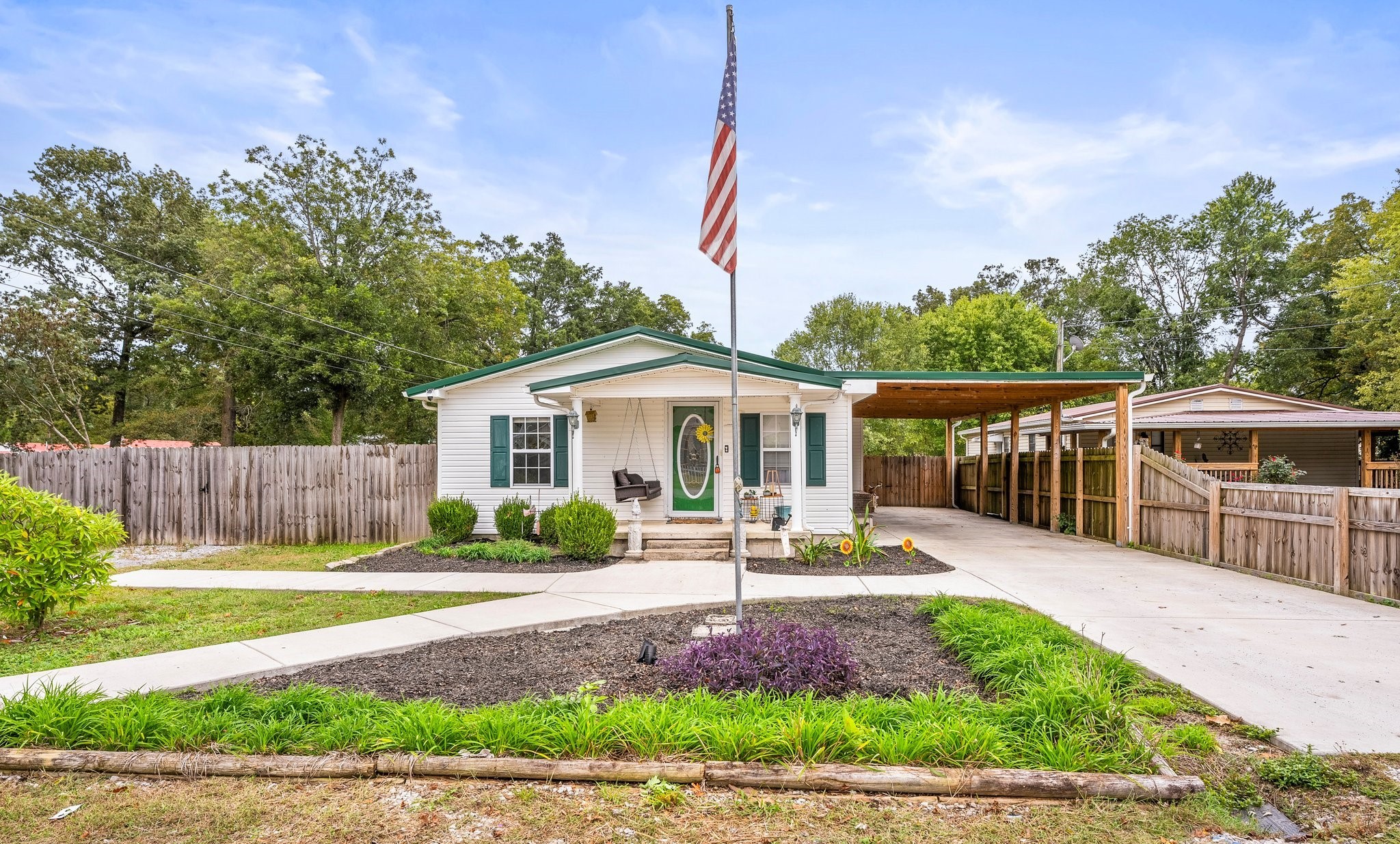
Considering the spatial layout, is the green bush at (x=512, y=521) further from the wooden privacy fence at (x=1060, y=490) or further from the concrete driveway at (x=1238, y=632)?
the wooden privacy fence at (x=1060, y=490)

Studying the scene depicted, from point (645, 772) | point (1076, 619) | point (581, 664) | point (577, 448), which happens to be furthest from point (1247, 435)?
point (645, 772)

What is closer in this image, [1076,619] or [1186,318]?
[1076,619]

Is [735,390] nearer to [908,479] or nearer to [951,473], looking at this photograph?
[951,473]

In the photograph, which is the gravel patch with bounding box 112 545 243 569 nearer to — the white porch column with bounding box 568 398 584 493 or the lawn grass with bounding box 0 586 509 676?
the lawn grass with bounding box 0 586 509 676

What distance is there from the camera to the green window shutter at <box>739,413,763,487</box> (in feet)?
36.7

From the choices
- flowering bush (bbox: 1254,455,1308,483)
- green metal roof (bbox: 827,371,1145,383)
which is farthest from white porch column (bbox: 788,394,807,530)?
flowering bush (bbox: 1254,455,1308,483)

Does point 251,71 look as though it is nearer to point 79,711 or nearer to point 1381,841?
point 79,711

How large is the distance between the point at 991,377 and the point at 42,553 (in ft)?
36.7

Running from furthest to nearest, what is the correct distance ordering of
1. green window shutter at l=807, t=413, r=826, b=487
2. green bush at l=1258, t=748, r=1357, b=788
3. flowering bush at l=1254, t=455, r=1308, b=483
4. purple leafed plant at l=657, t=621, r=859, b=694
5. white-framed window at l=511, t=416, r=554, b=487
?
flowering bush at l=1254, t=455, r=1308, b=483 < white-framed window at l=511, t=416, r=554, b=487 < green window shutter at l=807, t=413, r=826, b=487 < purple leafed plant at l=657, t=621, r=859, b=694 < green bush at l=1258, t=748, r=1357, b=788

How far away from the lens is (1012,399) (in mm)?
13555

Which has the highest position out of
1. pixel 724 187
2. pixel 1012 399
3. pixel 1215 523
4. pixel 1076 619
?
pixel 724 187

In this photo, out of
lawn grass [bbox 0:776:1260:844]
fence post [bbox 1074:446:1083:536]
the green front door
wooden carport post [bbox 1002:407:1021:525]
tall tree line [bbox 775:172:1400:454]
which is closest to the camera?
lawn grass [bbox 0:776:1260:844]

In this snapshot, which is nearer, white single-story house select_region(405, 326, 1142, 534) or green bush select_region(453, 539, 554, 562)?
green bush select_region(453, 539, 554, 562)

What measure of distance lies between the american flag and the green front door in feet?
22.2
